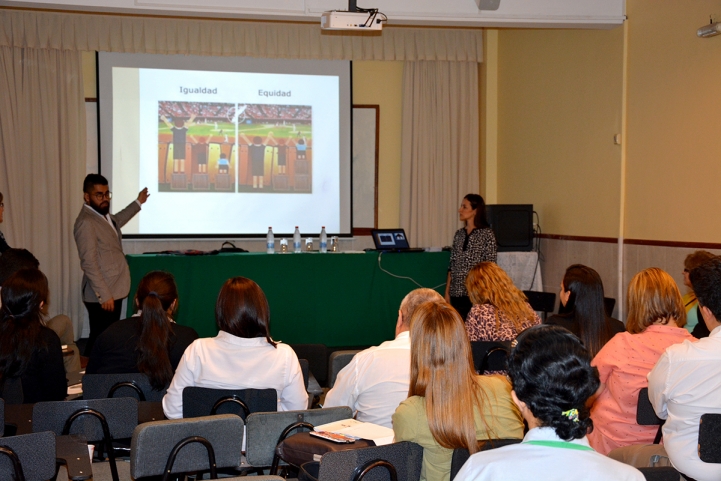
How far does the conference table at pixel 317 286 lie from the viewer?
21.3ft

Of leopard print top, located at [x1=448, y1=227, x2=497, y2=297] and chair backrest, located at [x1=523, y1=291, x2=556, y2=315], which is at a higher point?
leopard print top, located at [x1=448, y1=227, x2=497, y2=297]

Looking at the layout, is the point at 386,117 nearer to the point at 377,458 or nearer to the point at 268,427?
the point at 268,427

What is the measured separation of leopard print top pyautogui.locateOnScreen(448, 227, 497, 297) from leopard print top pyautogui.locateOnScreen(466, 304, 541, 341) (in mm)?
2327

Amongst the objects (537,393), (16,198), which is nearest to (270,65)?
(16,198)

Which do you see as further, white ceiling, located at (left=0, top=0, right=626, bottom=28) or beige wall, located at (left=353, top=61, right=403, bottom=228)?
beige wall, located at (left=353, top=61, right=403, bottom=228)

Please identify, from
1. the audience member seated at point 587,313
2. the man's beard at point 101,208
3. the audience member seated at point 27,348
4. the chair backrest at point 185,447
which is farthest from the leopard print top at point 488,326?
the man's beard at point 101,208

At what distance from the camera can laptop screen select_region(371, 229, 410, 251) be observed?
703 cm

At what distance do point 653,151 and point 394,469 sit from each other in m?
4.55

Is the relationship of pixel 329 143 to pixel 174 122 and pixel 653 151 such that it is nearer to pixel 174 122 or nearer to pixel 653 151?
pixel 174 122

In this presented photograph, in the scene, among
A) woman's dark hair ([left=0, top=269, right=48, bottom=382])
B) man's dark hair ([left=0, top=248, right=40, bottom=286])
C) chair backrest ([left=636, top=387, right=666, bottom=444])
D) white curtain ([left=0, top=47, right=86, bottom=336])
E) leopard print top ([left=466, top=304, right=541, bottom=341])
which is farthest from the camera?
white curtain ([left=0, top=47, right=86, bottom=336])

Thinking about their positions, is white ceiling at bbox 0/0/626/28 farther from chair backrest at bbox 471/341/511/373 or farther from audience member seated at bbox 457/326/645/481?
audience member seated at bbox 457/326/645/481

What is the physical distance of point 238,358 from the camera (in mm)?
2988

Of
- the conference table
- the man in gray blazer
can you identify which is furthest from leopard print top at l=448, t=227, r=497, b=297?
the man in gray blazer

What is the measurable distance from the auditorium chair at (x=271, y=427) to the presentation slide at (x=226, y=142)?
5.44m
